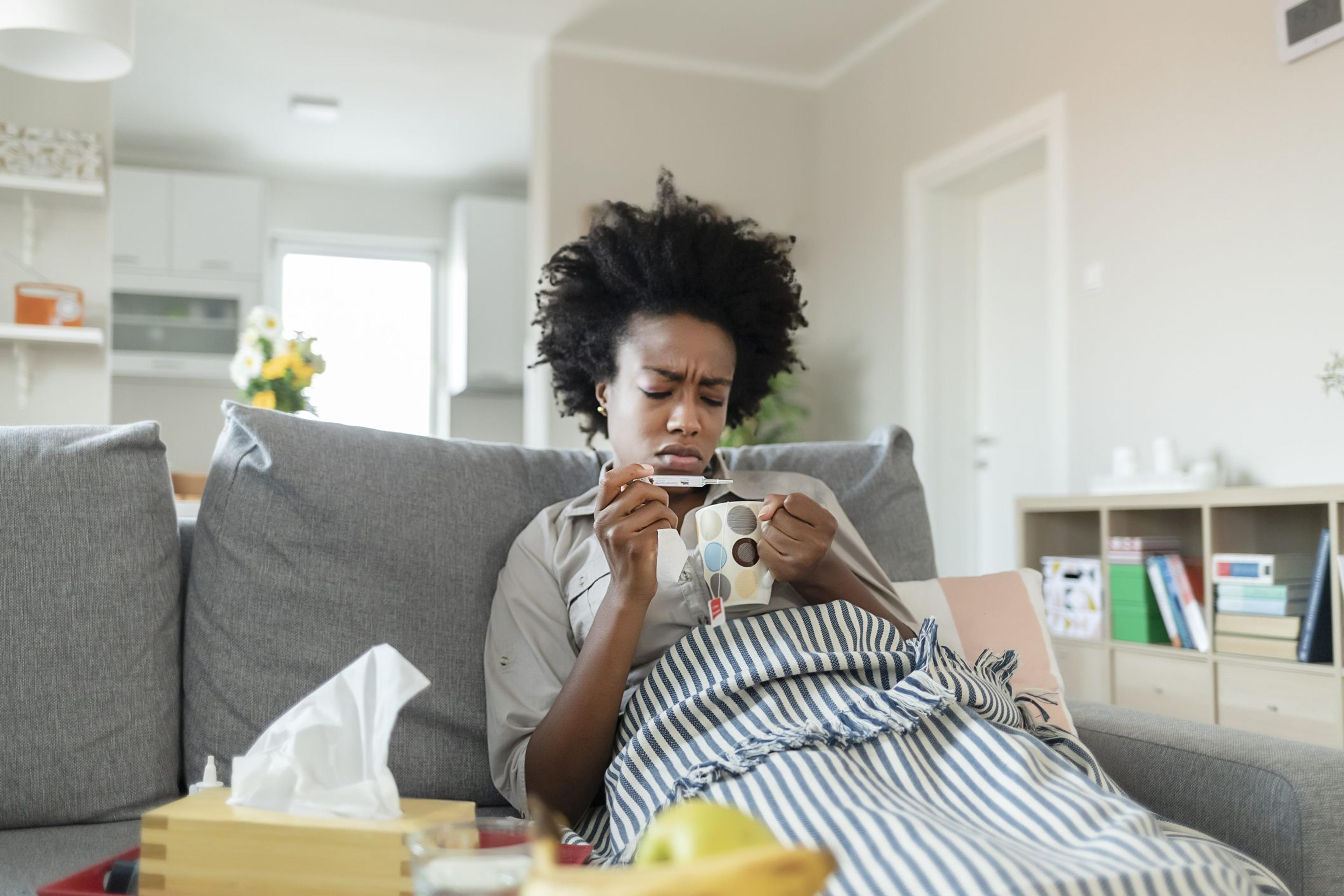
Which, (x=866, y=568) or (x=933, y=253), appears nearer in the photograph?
(x=866, y=568)

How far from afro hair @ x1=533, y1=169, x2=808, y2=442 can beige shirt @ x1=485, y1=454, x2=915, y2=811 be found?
0.31 meters

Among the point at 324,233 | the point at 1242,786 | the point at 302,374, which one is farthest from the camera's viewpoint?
the point at 324,233

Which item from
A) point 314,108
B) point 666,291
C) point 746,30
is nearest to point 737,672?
point 666,291

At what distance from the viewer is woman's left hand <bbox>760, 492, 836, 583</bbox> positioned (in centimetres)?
135

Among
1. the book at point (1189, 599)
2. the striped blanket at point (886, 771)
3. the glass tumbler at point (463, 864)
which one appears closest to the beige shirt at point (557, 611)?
the striped blanket at point (886, 771)

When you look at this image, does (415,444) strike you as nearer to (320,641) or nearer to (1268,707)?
(320,641)

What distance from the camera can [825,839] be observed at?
915 millimetres

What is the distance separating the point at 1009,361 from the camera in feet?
14.4

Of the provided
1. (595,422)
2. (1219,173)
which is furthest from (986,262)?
(595,422)

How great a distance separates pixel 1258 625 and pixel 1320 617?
0.48ft

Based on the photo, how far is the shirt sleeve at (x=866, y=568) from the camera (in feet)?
5.00

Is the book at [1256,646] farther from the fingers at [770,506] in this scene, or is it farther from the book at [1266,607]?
the fingers at [770,506]

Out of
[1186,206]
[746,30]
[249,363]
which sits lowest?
[249,363]

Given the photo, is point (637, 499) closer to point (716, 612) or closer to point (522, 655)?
→ point (716, 612)
